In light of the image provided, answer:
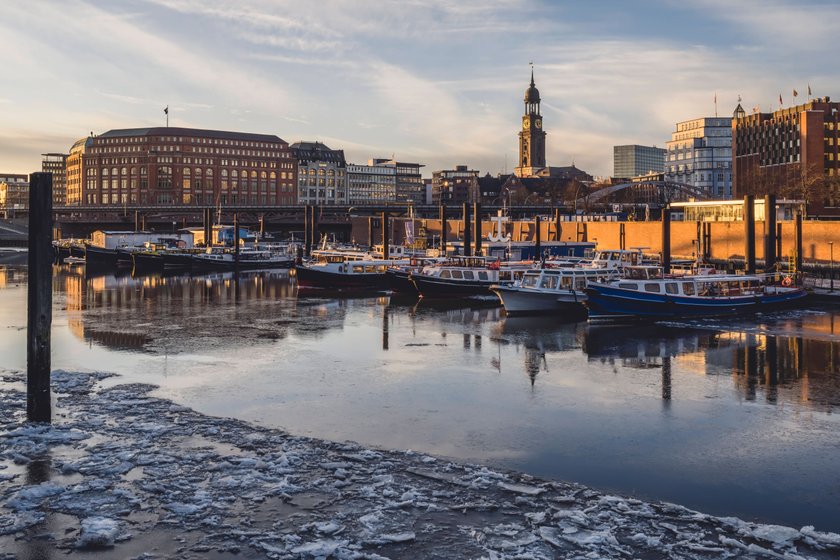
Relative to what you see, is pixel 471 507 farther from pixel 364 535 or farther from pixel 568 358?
pixel 568 358

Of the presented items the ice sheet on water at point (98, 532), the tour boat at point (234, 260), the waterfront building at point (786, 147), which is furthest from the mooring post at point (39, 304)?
the waterfront building at point (786, 147)

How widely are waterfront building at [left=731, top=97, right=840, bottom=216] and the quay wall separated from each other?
34.3m

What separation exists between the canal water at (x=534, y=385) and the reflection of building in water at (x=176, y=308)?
0.30m

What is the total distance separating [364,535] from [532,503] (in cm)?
367

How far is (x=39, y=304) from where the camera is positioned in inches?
908

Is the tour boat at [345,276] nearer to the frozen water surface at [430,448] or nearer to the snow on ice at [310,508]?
the frozen water surface at [430,448]

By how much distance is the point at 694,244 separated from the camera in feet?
300

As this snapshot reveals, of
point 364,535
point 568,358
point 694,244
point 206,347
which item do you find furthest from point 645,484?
point 694,244

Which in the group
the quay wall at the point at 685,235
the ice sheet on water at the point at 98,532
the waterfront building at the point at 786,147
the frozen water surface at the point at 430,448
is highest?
the waterfront building at the point at 786,147

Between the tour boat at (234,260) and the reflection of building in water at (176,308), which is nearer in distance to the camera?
the reflection of building in water at (176,308)

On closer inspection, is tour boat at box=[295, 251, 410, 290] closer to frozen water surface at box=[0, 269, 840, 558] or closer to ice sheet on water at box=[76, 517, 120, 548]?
frozen water surface at box=[0, 269, 840, 558]

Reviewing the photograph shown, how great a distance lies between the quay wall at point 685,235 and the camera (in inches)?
2911

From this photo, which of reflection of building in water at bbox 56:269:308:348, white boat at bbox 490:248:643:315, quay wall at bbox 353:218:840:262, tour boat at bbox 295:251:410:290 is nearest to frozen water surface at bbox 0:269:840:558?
reflection of building in water at bbox 56:269:308:348

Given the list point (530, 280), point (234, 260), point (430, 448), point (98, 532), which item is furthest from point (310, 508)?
point (234, 260)
